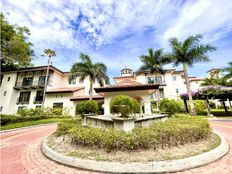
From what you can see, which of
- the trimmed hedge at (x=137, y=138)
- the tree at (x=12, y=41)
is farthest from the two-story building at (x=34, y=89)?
the trimmed hedge at (x=137, y=138)

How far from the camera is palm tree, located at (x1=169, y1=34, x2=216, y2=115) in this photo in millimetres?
18125

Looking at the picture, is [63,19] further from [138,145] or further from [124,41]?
[138,145]

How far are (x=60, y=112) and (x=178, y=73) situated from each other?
2867cm

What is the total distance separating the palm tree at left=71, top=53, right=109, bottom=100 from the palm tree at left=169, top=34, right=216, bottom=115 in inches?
460

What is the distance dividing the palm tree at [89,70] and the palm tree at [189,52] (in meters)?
11.7

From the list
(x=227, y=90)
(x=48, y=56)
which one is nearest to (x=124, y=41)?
(x=227, y=90)

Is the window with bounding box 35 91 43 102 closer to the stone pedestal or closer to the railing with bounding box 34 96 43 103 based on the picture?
the railing with bounding box 34 96 43 103

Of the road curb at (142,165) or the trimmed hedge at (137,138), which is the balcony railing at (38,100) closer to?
the trimmed hedge at (137,138)

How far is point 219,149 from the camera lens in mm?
4820

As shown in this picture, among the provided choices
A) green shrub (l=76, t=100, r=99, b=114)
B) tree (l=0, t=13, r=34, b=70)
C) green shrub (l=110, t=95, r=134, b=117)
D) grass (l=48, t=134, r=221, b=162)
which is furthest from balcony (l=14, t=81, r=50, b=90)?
grass (l=48, t=134, r=221, b=162)

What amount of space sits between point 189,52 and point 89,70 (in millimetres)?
15662

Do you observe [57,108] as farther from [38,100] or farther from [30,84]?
[30,84]

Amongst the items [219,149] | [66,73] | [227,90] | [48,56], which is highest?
[48,56]

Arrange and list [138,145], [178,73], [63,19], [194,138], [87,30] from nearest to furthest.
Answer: [138,145] < [194,138] < [63,19] < [87,30] < [178,73]
